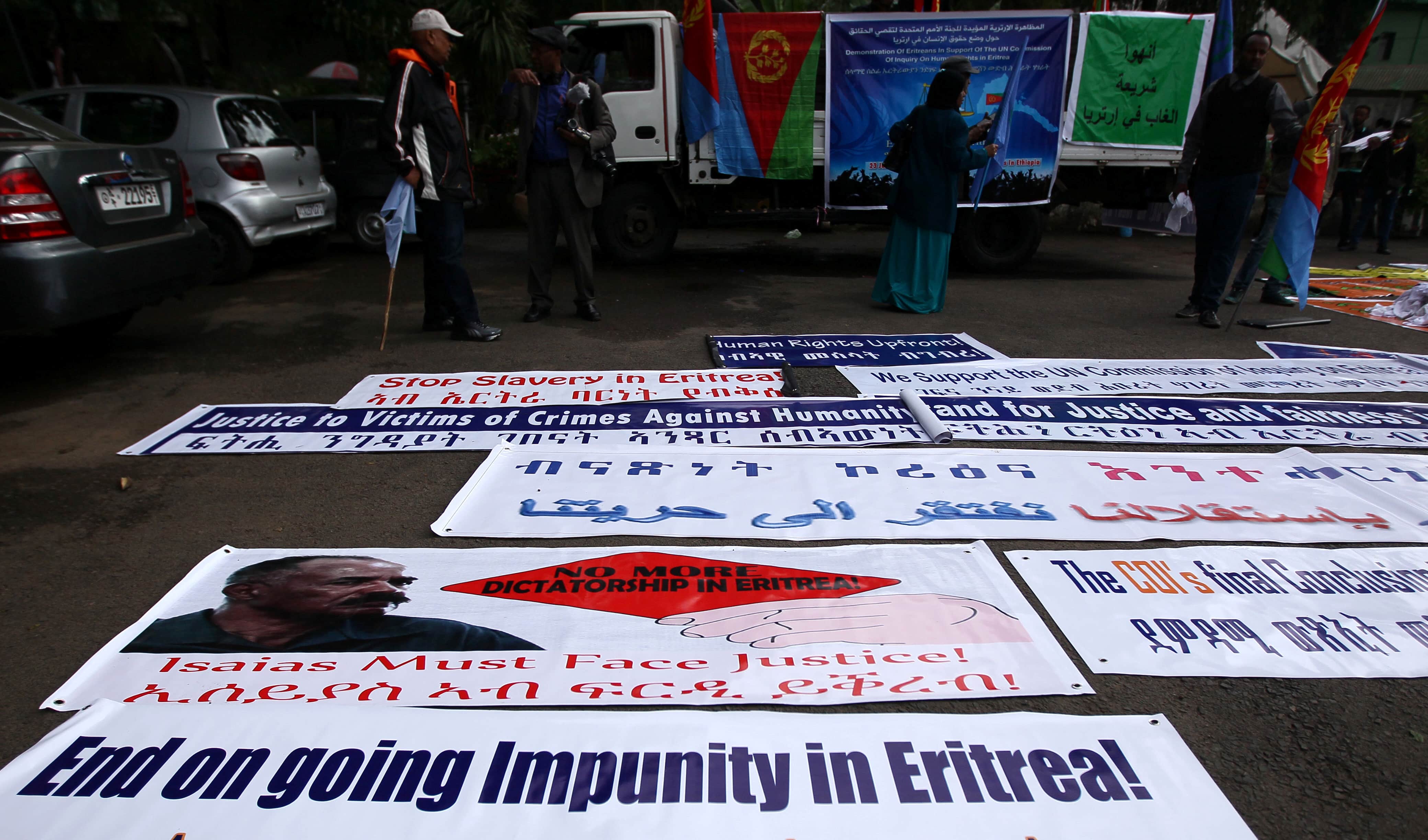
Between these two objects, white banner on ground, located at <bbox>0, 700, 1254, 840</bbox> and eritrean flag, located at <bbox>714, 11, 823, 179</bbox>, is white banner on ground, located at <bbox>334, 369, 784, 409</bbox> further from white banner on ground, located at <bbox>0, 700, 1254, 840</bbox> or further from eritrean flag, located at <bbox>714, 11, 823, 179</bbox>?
eritrean flag, located at <bbox>714, 11, 823, 179</bbox>

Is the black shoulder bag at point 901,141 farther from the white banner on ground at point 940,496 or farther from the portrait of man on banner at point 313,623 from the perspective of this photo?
the portrait of man on banner at point 313,623

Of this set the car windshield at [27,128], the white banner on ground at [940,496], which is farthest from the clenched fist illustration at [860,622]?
the car windshield at [27,128]

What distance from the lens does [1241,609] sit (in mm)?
2416

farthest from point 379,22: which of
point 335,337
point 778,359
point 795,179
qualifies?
point 778,359

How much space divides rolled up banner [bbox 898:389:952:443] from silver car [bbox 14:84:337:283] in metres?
6.00

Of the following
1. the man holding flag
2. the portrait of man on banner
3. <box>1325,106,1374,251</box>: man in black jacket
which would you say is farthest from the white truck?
the portrait of man on banner

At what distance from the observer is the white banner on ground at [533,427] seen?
3.79m

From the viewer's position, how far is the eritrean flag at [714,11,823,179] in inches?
319

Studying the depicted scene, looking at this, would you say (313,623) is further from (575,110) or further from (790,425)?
(575,110)

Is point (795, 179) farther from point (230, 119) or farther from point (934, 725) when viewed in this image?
point (934, 725)

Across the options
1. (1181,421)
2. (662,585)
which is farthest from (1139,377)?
(662,585)

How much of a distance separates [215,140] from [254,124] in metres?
0.52

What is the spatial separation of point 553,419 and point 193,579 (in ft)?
5.80

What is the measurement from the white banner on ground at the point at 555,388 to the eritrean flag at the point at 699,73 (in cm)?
417
